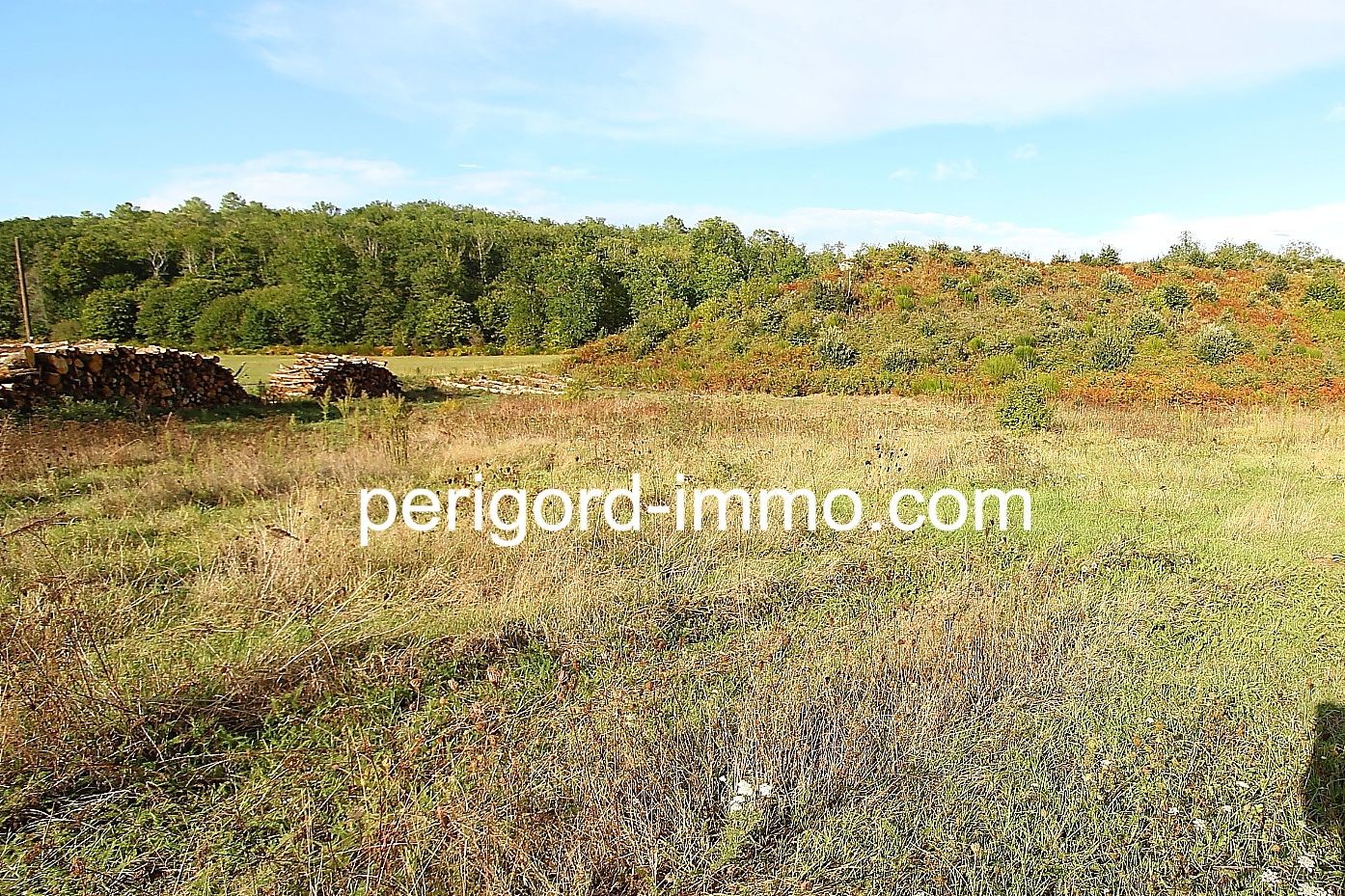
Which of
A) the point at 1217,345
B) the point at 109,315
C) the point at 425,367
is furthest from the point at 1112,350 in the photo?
the point at 109,315

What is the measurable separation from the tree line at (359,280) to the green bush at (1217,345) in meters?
17.5

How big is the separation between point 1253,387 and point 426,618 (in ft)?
66.1

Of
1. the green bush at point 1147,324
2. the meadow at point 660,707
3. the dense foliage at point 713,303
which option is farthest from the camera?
the green bush at point 1147,324

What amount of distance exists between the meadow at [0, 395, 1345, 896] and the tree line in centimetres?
2873

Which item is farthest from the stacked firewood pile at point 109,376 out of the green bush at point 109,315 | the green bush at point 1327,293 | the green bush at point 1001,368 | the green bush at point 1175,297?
the green bush at point 109,315

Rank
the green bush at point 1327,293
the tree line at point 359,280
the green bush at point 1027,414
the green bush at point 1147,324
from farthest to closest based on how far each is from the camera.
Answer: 1. the tree line at point 359,280
2. the green bush at point 1327,293
3. the green bush at point 1147,324
4. the green bush at point 1027,414

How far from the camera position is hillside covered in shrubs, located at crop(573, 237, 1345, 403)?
1809cm

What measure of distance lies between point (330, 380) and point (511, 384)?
6301 millimetres

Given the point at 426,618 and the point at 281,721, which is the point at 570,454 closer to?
the point at 426,618

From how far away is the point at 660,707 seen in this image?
3.12 metres

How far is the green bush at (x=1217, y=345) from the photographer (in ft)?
62.4

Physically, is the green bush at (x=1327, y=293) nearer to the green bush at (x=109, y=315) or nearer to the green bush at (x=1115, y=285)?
the green bush at (x=1115, y=285)

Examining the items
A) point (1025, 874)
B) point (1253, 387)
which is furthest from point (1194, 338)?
point (1025, 874)

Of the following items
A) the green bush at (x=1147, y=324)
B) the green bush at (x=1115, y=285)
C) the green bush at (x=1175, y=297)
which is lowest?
the green bush at (x=1147, y=324)
